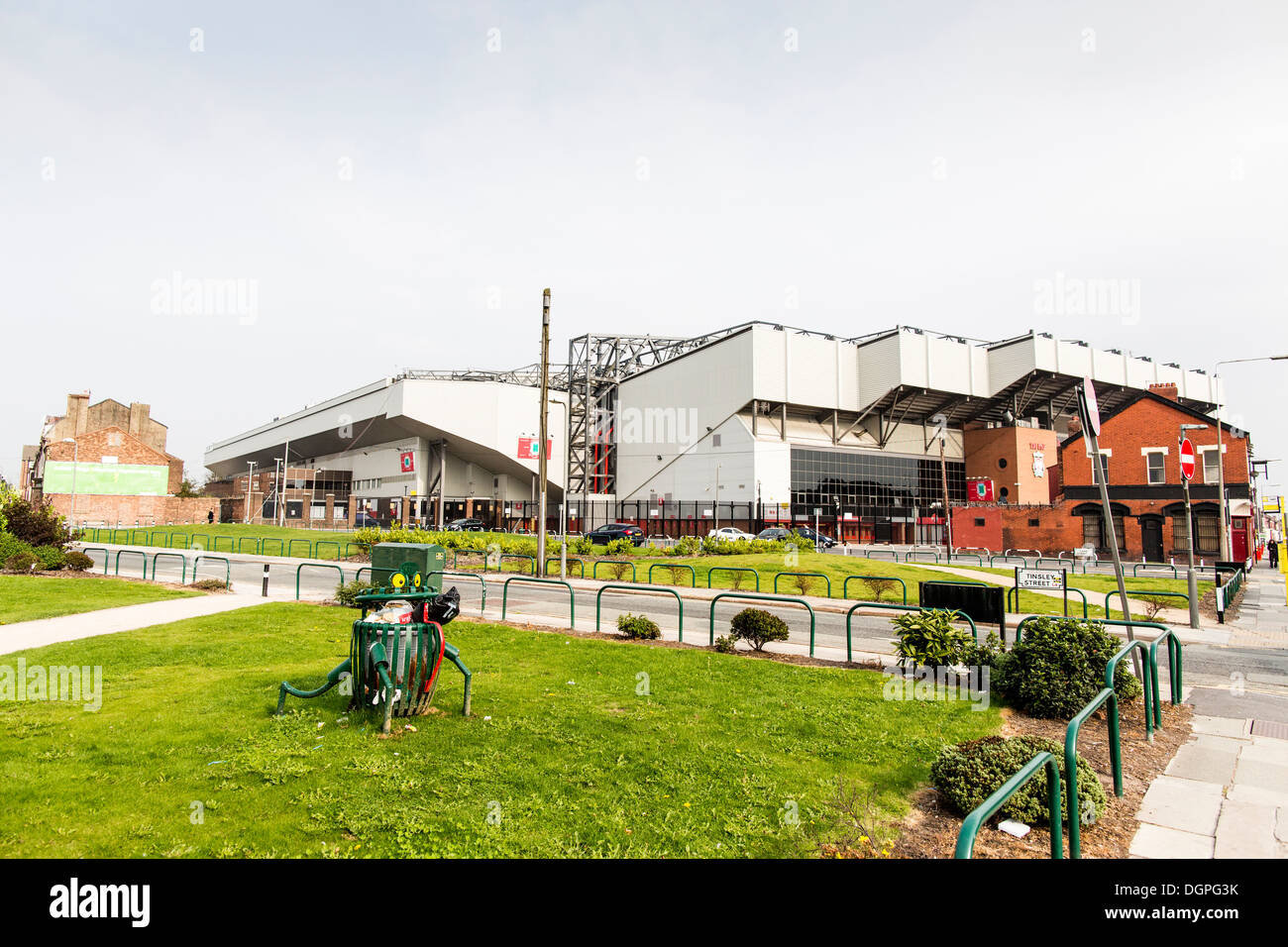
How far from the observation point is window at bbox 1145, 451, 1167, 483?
4844cm

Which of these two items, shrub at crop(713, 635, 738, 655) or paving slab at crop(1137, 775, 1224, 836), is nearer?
paving slab at crop(1137, 775, 1224, 836)

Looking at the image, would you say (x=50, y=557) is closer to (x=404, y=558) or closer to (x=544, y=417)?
(x=544, y=417)

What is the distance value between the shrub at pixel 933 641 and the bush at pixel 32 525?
27.3 m

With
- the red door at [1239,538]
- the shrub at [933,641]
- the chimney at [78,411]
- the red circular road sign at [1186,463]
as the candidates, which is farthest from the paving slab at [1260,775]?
the chimney at [78,411]

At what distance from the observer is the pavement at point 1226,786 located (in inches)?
192

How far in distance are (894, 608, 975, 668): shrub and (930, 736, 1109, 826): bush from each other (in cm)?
423

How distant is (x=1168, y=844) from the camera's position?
4871 mm

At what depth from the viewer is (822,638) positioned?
1477 centimetres

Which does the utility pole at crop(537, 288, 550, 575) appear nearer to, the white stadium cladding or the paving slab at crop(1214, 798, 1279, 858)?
the paving slab at crop(1214, 798, 1279, 858)

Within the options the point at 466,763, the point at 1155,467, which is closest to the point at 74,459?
the point at 466,763

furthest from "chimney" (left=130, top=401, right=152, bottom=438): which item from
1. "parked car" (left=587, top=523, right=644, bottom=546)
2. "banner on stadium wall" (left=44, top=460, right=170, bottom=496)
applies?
"parked car" (left=587, top=523, right=644, bottom=546)
